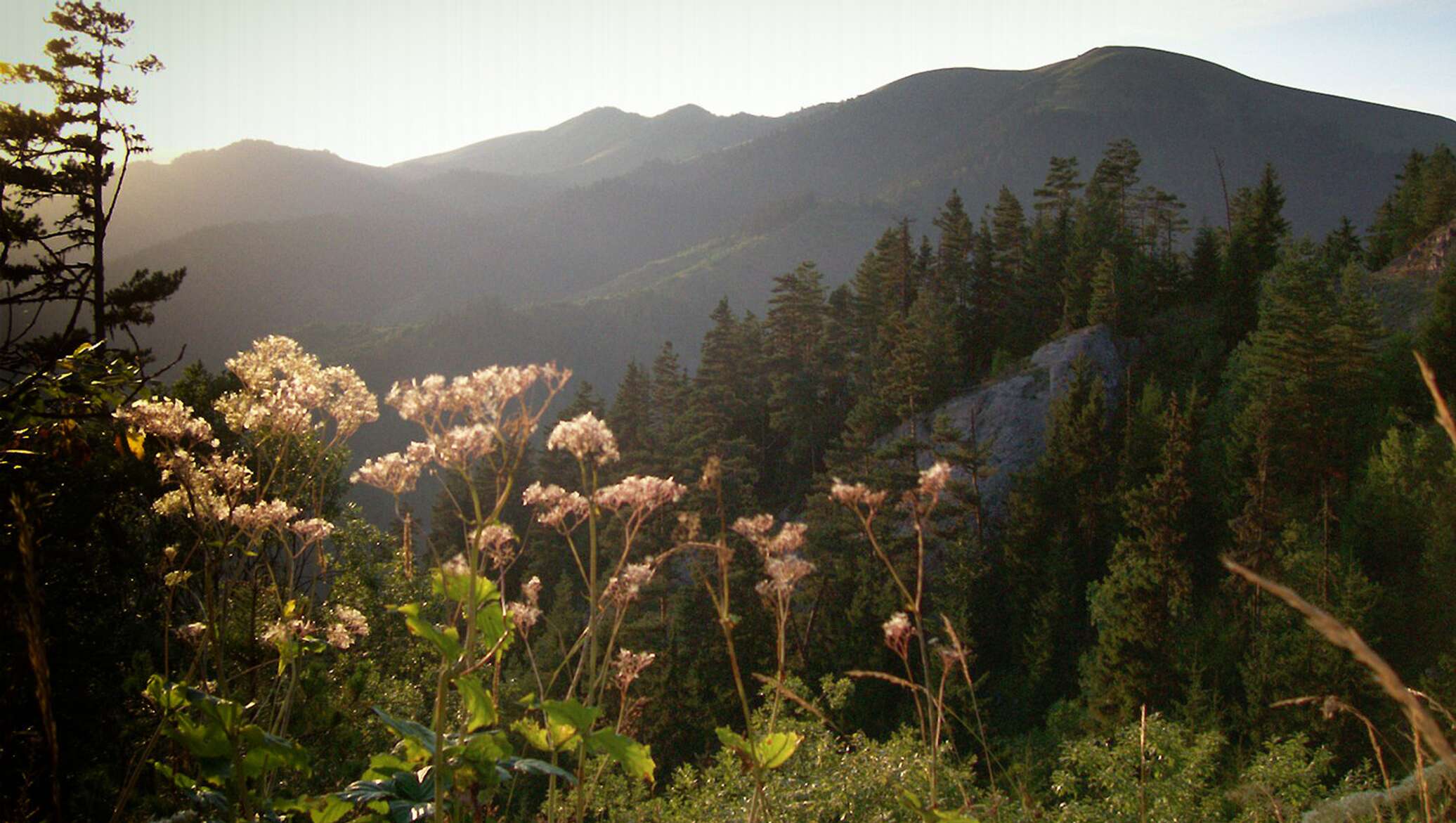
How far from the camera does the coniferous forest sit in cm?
274

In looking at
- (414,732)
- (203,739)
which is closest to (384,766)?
(414,732)

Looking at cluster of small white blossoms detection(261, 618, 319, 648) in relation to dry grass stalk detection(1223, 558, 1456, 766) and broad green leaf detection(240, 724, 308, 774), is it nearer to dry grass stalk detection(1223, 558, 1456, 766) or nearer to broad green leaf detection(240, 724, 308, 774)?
broad green leaf detection(240, 724, 308, 774)

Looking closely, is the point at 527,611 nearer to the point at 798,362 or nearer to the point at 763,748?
the point at 763,748

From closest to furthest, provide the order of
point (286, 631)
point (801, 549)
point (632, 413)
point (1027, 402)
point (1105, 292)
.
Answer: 1. point (286, 631)
2. point (801, 549)
3. point (1105, 292)
4. point (1027, 402)
5. point (632, 413)

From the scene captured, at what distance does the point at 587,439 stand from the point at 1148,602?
36.8m

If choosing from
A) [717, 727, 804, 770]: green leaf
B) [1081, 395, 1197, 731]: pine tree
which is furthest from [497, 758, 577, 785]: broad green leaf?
[1081, 395, 1197, 731]: pine tree

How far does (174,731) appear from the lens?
2.27m

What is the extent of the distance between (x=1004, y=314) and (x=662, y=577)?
34202mm

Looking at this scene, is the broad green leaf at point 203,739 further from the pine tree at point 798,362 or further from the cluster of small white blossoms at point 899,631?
the pine tree at point 798,362

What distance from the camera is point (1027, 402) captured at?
154 feet

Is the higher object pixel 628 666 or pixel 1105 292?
pixel 1105 292

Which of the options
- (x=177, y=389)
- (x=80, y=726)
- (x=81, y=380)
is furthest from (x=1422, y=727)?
(x=177, y=389)

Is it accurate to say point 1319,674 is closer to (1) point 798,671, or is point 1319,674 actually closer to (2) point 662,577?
(1) point 798,671

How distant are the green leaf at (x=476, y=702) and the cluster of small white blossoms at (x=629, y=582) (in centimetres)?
79
